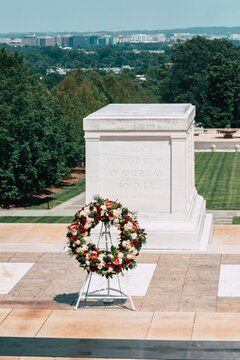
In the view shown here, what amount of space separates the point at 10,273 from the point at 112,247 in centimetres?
439

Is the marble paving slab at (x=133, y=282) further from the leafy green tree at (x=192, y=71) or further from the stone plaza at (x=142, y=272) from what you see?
the leafy green tree at (x=192, y=71)

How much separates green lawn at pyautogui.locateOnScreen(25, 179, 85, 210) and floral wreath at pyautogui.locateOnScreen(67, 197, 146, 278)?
23370 millimetres

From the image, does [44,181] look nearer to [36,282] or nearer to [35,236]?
[35,236]

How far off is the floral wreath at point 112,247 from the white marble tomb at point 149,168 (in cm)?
484

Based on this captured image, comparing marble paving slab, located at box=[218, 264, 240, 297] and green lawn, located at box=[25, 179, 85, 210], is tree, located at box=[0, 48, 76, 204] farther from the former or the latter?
marble paving slab, located at box=[218, 264, 240, 297]

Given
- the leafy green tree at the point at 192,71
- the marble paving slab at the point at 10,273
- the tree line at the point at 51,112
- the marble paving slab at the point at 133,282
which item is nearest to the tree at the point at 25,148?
the tree line at the point at 51,112

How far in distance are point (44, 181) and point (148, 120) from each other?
67.5 feet

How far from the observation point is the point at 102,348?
1246cm

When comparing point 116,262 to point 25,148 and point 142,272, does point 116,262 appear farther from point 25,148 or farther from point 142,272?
point 25,148

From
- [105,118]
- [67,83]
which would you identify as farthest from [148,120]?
[67,83]

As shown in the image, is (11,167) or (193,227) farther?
(11,167)

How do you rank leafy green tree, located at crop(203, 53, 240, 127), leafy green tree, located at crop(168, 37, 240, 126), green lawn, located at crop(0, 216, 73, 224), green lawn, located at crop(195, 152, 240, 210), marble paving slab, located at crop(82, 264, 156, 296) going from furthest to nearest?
leafy green tree, located at crop(168, 37, 240, 126)
leafy green tree, located at crop(203, 53, 240, 127)
green lawn, located at crop(195, 152, 240, 210)
green lawn, located at crop(0, 216, 73, 224)
marble paving slab, located at crop(82, 264, 156, 296)

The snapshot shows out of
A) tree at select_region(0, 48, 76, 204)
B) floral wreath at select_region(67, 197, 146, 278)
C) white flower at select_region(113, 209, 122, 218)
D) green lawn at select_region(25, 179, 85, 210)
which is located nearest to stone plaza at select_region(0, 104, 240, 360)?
floral wreath at select_region(67, 197, 146, 278)

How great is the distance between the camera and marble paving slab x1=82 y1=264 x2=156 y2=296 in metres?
16.0
